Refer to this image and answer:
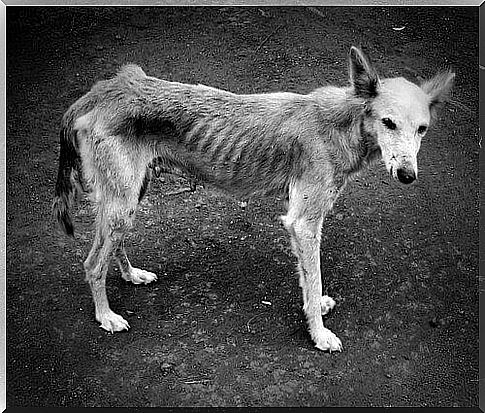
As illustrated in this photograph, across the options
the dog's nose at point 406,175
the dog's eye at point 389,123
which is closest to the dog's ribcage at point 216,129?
the dog's eye at point 389,123

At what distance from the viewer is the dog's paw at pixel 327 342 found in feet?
10.2

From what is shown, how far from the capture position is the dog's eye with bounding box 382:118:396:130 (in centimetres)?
277

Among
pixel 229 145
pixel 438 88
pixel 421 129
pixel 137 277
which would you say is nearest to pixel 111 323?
pixel 137 277

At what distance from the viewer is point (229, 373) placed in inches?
120

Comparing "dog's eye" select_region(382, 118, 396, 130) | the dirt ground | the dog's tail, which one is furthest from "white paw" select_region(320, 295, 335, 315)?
the dog's tail

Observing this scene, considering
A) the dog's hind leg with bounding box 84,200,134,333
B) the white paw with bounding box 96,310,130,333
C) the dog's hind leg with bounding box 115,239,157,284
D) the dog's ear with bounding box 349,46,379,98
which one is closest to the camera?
the dog's ear with bounding box 349,46,379,98

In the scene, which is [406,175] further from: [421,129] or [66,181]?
[66,181]

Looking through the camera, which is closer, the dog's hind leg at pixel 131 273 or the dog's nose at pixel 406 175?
the dog's nose at pixel 406 175

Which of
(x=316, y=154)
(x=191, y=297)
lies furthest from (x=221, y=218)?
(x=316, y=154)

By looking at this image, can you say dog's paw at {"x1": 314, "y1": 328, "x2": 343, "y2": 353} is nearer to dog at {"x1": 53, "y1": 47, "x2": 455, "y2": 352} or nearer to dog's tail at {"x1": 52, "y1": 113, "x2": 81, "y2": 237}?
dog at {"x1": 53, "y1": 47, "x2": 455, "y2": 352}

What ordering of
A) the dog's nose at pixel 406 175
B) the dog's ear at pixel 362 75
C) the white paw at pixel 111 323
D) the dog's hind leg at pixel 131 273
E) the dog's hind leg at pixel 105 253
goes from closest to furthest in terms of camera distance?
the dog's nose at pixel 406 175, the dog's ear at pixel 362 75, the dog's hind leg at pixel 105 253, the white paw at pixel 111 323, the dog's hind leg at pixel 131 273

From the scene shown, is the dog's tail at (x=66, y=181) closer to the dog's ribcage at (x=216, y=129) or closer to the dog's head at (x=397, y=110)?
the dog's ribcage at (x=216, y=129)

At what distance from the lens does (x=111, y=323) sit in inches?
126

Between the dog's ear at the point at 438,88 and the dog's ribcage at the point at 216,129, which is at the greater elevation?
the dog's ear at the point at 438,88
